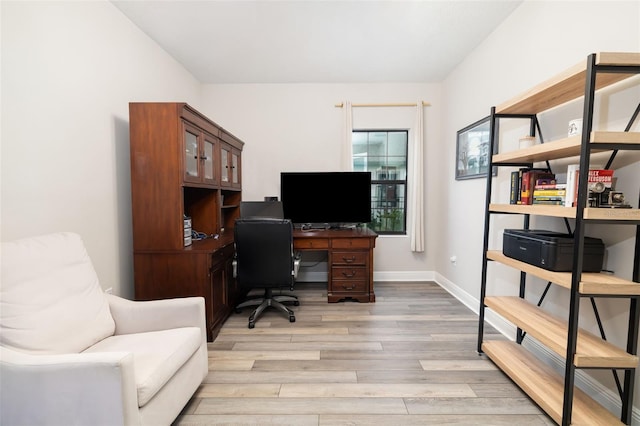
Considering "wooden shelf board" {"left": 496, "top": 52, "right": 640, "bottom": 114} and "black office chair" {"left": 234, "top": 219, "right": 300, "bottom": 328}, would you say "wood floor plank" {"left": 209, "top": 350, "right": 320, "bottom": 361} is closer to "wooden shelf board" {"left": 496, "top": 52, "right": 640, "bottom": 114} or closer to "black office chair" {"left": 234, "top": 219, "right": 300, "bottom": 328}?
"black office chair" {"left": 234, "top": 219, "right": 300, "bottom": 328}

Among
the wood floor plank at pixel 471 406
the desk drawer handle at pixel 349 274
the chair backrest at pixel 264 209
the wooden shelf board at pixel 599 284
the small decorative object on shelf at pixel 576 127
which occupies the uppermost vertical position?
the small decorative object on shelf at pixel 576 127

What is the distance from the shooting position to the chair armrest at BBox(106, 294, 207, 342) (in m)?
1.60

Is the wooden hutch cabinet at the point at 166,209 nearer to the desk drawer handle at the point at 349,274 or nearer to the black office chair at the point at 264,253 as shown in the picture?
the black office chair at the point at 264,253

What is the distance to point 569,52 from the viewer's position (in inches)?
69.6

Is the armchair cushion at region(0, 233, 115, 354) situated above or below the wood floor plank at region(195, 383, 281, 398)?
above

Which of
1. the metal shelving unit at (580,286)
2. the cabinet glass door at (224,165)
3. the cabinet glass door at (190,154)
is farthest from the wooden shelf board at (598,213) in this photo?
the cabinet glass door at (224,165)

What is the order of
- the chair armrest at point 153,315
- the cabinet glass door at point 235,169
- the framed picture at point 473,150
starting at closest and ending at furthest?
1. the chair armrest at point 153,315
2. the framed picture at point 473,150
3. the cabinet glass door at point 235,169

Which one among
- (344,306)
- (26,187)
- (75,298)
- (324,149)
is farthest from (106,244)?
(324,149)

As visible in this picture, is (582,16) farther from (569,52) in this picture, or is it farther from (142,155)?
(142,155)

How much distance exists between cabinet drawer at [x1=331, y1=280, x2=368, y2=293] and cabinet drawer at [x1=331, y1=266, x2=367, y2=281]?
0.15ft

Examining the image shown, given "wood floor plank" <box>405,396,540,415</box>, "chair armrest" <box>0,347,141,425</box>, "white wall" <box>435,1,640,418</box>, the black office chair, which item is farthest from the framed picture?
"chair armrest" <box>0,347,141,425</box>

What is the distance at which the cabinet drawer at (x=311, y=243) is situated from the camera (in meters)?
3.08

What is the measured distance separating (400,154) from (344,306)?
7.37ft

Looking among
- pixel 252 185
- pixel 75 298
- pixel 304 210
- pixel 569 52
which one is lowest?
pixel 75 298
